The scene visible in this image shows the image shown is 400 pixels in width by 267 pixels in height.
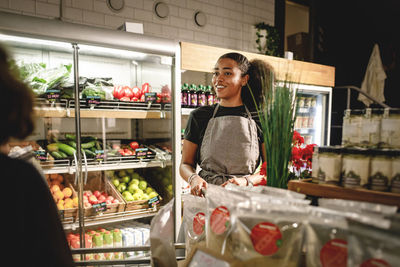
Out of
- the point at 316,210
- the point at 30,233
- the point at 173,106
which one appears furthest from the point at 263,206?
the point at 173,106

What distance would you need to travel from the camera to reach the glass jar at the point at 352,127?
983 millimetres

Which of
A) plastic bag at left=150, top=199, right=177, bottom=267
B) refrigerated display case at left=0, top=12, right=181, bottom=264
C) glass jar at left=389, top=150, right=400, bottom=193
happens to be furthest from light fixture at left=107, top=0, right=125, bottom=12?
glass jar at left=389, top=150, right=400, bottom=193

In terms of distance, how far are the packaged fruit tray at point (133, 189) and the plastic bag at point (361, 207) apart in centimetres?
213

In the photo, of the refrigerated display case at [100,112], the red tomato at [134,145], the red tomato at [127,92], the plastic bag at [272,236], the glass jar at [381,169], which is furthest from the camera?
the red tomato at [134,145]

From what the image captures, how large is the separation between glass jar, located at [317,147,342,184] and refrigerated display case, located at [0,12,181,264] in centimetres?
180

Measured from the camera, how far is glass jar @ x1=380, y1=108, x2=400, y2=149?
91 centimetres

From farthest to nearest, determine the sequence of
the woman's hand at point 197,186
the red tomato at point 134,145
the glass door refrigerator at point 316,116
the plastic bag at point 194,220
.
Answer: the glass door refrigerator at point 316,116 → the red tomato at point 134,145 → the woman's hand at point 197,186 → the plastic bag at point 194,220

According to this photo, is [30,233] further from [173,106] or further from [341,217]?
[173,106]

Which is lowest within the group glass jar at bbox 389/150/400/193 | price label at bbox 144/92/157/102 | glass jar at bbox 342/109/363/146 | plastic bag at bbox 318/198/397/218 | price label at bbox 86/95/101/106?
plastic bag at bbox 318/198/397/218

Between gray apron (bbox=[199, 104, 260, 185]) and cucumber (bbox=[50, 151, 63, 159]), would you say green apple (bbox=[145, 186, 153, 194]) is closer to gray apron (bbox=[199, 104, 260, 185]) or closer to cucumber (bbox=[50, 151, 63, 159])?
cucumber (bbox=[50, 151, 63, 159])

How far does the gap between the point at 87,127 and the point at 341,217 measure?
2.67m

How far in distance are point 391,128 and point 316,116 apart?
11.6ft

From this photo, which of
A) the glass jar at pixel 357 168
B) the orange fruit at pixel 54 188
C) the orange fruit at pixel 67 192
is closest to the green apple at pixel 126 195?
the orange fruit at pixel 67 192

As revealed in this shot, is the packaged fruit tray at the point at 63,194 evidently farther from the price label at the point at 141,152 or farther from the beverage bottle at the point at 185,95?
the beverage bottle at the point at 185,95
